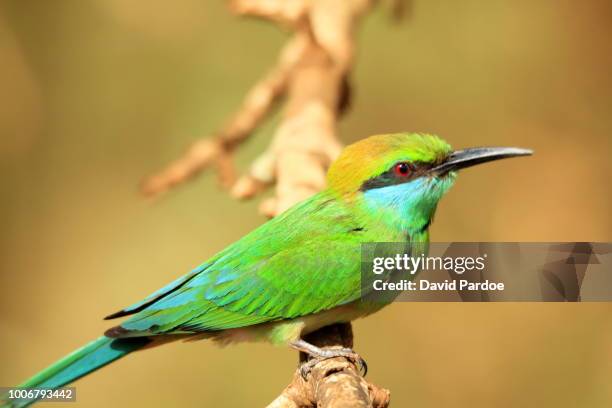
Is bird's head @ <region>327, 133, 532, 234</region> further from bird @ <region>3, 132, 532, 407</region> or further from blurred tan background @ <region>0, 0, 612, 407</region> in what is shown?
blurred tan background @ <region>0, 0, 612, 407</region>

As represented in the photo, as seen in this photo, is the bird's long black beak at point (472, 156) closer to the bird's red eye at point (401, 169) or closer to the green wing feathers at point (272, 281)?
the bird's red eye at point (401, 169)

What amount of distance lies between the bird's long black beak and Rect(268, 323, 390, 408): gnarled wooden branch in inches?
25.6

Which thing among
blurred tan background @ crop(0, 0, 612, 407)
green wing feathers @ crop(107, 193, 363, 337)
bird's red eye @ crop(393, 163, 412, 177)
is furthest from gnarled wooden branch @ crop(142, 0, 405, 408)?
blurred tan background @ crop(0, 0, 612, 407)

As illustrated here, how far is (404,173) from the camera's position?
8.17ft

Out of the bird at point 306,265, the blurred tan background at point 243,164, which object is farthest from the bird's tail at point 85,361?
the blurred tan background at point 243,164

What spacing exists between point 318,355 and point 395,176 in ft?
1.89

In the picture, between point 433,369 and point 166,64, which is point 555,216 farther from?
point 166,64

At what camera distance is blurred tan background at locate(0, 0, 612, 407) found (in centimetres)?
406

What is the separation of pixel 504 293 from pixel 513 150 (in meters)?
0.46

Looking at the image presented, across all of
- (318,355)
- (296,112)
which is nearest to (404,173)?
(318,355)

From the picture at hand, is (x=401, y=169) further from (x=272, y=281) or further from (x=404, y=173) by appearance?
(x=272, y=281)

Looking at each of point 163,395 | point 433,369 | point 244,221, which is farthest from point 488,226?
point 163,395

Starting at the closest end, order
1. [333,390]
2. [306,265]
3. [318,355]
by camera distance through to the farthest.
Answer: [333,390] → [318,355] → [306,265]

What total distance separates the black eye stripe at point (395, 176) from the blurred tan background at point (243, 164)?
1709 mm
